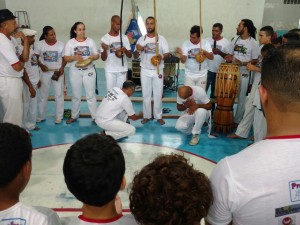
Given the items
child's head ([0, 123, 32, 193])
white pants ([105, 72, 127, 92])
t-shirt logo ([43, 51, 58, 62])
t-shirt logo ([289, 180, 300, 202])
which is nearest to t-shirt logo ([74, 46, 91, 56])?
t-shirt logo ([43, 51, 58, 62])

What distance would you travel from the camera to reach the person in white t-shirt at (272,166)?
4.17 feet

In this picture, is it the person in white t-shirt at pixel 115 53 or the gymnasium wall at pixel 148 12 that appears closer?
the person in white t-shirt at pixel 115 53

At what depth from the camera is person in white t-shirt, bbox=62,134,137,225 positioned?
1360 mm

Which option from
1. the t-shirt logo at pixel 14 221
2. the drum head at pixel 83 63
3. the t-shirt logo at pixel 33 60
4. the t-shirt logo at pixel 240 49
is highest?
the t-shirt logo at pixel 240 49

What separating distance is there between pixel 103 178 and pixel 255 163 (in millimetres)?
652

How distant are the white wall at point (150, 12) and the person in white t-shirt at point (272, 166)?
40.1 ft

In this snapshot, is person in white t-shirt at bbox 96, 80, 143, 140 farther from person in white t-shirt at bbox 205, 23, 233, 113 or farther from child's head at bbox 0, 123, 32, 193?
child's head at bbox 0, 123, 32, 193

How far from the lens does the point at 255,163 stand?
128 centimetres

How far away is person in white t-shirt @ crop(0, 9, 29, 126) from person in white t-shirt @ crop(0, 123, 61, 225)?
3.34 metres

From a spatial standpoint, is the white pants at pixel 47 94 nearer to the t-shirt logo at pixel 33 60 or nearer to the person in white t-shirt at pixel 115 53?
the t-shirt logo at pixel 33 60

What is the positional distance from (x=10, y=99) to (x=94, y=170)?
157 inches

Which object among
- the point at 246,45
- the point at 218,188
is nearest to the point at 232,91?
the point at 246,45

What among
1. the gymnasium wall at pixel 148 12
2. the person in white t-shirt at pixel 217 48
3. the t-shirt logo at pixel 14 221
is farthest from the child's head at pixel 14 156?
the gymnasium wall at pixel 148 12

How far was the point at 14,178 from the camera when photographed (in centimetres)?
158
